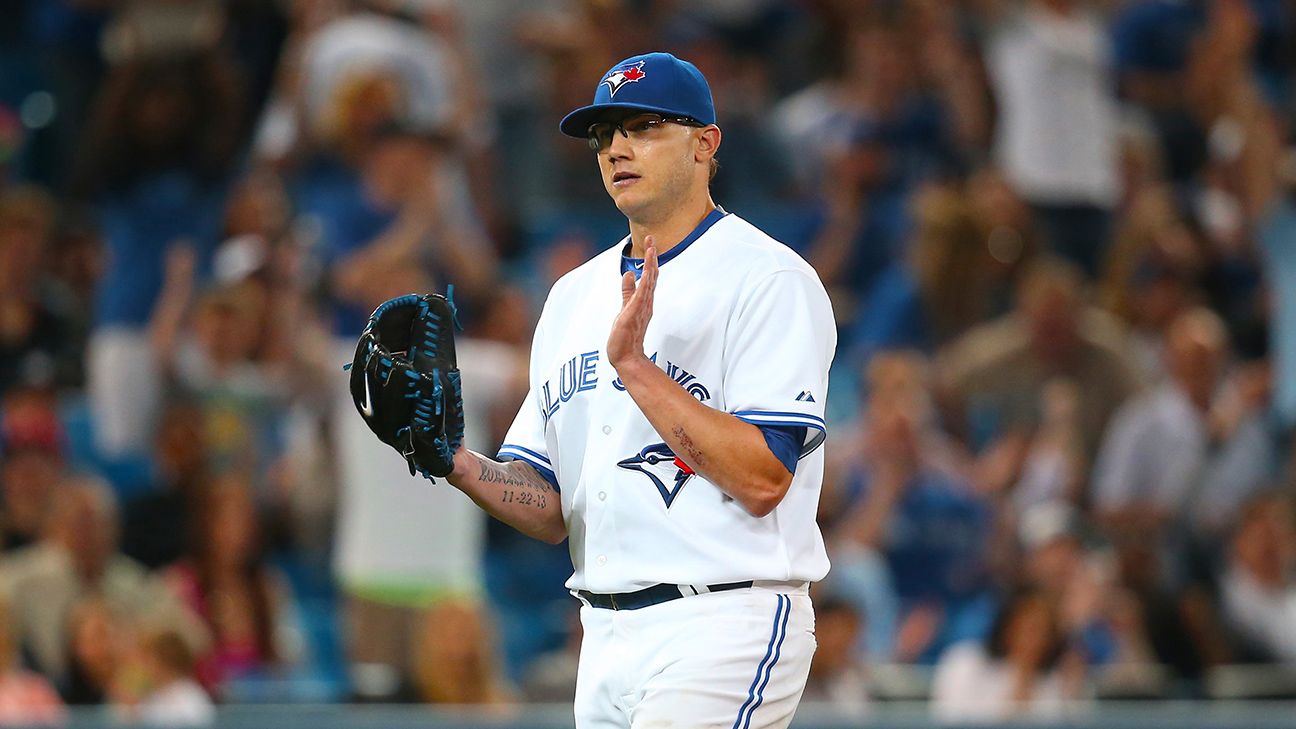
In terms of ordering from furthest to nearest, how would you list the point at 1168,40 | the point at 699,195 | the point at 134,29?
the point at 1168,40 → the point at 134,29 → the point at 699,195

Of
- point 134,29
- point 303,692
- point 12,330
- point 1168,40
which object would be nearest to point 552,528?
point 303,692

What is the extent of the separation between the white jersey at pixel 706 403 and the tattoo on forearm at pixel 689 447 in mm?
135

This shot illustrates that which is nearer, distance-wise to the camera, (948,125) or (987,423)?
(987,423)

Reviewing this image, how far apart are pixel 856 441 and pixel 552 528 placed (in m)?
4.25

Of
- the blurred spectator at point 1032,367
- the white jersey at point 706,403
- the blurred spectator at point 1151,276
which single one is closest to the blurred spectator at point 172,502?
the blurred spectator at point 1032,367

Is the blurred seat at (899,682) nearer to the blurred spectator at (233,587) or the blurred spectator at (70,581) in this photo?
the blurred spectator at (233,587)

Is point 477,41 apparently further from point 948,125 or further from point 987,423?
point 987,423

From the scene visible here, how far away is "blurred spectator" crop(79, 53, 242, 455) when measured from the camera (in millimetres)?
7789

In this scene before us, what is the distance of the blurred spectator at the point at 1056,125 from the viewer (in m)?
8.48

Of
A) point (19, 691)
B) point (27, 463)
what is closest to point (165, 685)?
point (19, 691)

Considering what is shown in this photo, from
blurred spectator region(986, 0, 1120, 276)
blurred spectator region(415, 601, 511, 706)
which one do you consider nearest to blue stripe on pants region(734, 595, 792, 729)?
blurred spectator region(415, 601, 511, 706)

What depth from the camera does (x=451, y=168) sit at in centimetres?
794

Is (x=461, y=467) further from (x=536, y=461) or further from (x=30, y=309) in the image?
(x=30, y=309)

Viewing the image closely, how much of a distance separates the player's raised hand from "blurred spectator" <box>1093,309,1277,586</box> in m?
5.13
